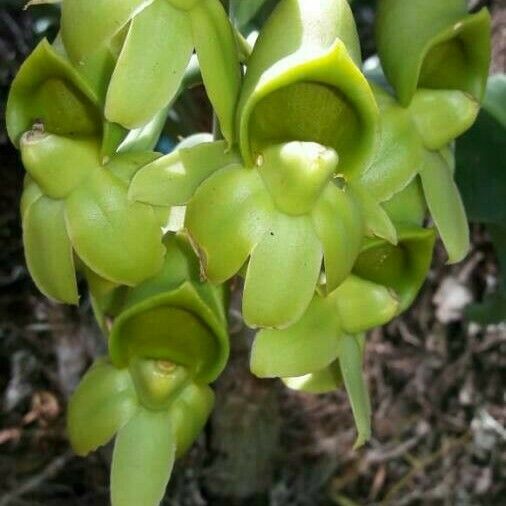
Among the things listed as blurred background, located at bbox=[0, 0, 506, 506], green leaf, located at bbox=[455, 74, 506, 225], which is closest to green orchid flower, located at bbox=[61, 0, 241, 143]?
green leaf, located at bbox=[455, 74, 506, 225]

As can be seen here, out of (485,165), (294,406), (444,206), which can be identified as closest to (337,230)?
(444,206)

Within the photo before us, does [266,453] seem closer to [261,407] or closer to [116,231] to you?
[261,407]

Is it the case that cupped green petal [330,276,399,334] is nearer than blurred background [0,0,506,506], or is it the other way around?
cupped green petal [330,276,399,334]

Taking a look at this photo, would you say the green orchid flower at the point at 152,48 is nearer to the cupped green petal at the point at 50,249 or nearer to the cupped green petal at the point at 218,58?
the cupped green petal at the point at 218,58

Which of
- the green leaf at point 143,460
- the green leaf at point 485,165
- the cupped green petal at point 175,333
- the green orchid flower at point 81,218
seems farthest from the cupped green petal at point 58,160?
the green leaf at point 485,165

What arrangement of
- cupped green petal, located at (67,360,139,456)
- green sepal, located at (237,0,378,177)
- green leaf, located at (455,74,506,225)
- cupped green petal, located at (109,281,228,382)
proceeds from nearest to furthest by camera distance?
green sepal, located at (237,0,378,177), cupped green petal, located at (109,281,228,382), cupped green petal, located at (67,360,139,456), green leaf, located at (455,74,506,225)

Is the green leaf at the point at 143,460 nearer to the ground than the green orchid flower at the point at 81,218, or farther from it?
nearer to the ground

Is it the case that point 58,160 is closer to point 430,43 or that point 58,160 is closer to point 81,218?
point 81,218

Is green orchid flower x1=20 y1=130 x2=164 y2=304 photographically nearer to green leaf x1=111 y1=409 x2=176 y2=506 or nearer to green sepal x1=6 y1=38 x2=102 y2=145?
green sepal x1=6 y1=38 x2=102 y2=145
